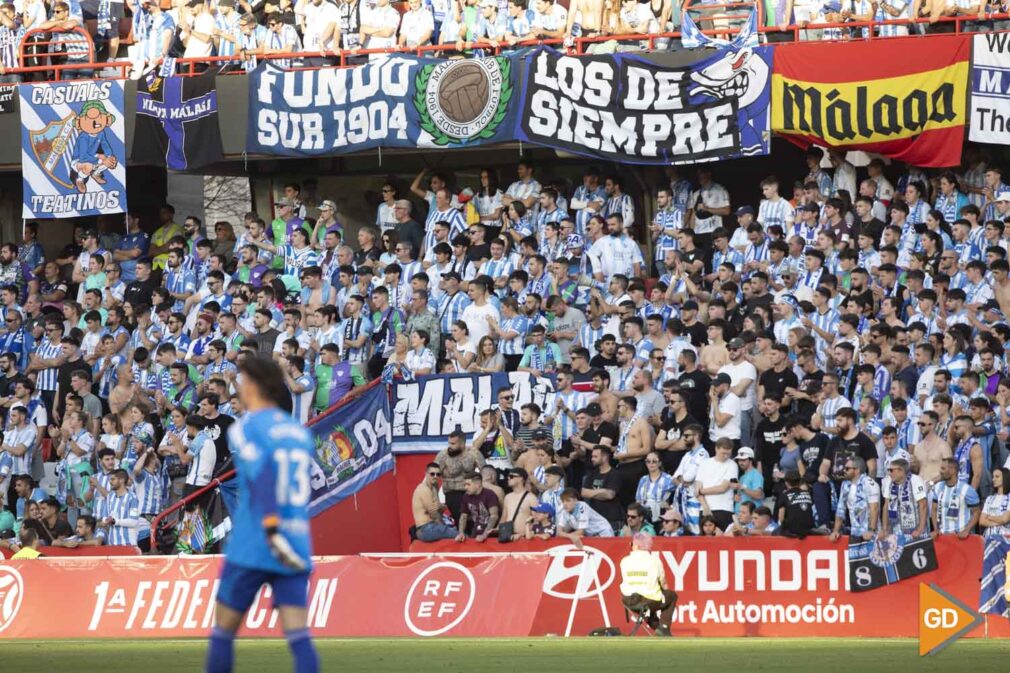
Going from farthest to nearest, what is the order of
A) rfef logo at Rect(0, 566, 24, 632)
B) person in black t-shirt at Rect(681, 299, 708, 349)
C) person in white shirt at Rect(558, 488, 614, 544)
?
person in black t-shirt at Rect(681, 299, 708, 349)
person in white shirt at Rect(558, 488, 614, 544)
rfef logo at Rect(0, 566, 24, 632)

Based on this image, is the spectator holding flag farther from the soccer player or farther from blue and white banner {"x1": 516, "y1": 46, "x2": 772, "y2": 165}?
the soccer player

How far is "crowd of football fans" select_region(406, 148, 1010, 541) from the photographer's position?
55.8 feet

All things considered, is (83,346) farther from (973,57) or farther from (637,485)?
(973,57)

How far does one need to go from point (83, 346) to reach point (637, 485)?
902 cm

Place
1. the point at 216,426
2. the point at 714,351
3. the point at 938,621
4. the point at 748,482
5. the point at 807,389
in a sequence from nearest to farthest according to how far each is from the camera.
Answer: the point at 938,621
the point at 748,482
the point at 807,389
the point at 714,351
the point at 216,426

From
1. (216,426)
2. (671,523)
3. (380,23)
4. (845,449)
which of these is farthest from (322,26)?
(845,449)

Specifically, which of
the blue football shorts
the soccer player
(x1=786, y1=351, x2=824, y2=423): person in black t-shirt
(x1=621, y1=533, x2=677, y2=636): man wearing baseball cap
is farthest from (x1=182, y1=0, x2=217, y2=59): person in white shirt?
the blue football shorts

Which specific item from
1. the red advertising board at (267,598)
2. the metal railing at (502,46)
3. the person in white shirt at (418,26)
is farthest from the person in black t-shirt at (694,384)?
the person in white shirt at (418,26)

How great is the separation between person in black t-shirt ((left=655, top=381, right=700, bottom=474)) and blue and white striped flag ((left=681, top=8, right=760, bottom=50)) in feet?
19.5

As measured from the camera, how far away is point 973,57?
21.3 metres

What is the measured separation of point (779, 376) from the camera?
60.3ft

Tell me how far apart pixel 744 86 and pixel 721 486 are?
680 cm

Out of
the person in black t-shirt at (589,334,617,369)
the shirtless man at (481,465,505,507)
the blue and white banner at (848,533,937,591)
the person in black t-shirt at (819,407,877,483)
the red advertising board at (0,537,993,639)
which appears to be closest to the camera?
the blue and white banner at (848,533,937,591)

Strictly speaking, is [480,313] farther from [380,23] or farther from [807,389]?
[380,23]
